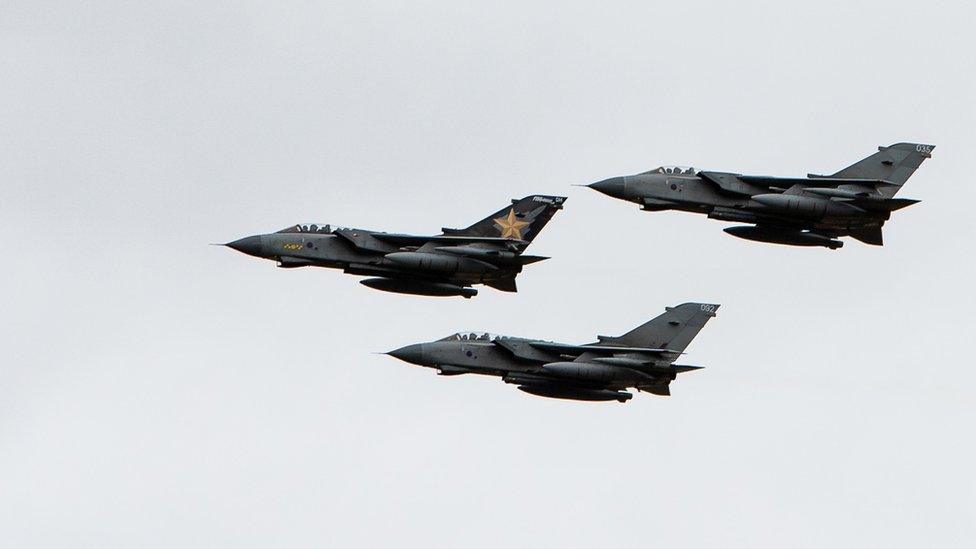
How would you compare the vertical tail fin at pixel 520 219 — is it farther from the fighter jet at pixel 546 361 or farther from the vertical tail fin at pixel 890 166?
the vertical tail fin at pixel 890 166

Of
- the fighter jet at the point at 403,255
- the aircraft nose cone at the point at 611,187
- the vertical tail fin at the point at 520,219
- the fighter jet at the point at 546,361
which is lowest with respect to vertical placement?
the fighter jet at the point at 546,361

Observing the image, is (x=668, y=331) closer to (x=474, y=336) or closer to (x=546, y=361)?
(x=546, y=361)

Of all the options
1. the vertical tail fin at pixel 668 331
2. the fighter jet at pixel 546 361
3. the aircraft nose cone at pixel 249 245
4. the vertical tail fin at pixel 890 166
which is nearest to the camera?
the fighter jet at pixel 546 361

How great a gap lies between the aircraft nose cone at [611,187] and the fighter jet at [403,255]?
3773 mm

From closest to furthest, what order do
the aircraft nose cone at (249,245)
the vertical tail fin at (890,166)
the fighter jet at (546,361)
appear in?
the fighter jet at (546,361), the aircraft nose cone at (249,245), the vertical tail fin at (890,166)

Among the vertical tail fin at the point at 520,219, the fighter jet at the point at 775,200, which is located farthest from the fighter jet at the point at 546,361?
the fighter jet at the point at 775,200

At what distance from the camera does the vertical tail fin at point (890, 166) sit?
87.8 meters

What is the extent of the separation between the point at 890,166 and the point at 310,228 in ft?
81.7

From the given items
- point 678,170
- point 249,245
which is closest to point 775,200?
point 678,170

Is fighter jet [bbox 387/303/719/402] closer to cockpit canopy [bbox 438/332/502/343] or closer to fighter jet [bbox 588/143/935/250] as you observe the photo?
cockpit canopy [bbox 438/332/502/343]

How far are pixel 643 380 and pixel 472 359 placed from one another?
7.08 m

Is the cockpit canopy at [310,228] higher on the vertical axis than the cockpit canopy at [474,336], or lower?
higher

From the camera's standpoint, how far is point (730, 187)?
3391 inches

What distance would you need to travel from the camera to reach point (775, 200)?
85.2 m
